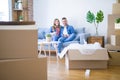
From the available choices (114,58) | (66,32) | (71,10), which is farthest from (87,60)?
(71,10)

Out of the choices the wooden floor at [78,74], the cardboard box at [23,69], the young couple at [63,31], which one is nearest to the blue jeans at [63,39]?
the young couple at [63,31]

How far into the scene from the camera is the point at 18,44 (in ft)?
5.83

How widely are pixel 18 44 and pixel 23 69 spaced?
0.69 ft

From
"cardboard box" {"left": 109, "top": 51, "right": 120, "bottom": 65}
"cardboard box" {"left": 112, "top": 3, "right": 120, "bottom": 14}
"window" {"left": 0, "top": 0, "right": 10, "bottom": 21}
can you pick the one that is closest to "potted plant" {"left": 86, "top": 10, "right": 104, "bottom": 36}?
"cardboard box" {"left": 112, "top": 3, "right": 120, "bottom": 14}

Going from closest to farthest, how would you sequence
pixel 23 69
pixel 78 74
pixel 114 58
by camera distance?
1. pixel 23 69
2. pixel 78 74
3. pixel 114 58

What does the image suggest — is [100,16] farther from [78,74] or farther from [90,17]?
[78,74]

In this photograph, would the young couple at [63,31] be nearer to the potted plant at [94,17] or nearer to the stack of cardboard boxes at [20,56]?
the potted plant at [94,17]

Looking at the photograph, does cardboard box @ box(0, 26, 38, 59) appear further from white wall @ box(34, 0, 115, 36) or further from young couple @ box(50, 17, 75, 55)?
white wall @ box(34, 0, 115, 36)

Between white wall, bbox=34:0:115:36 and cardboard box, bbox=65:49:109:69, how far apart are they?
7.84 ft

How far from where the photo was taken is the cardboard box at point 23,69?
1707 millimetres

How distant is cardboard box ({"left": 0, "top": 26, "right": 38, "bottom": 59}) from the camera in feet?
5.76

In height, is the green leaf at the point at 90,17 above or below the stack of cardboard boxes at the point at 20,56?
above

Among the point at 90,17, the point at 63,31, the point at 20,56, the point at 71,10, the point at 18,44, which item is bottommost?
the point at 20,56

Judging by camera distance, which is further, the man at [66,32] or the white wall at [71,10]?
the white wall at [71,10]
